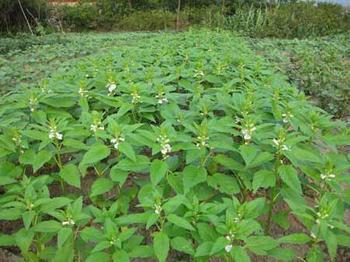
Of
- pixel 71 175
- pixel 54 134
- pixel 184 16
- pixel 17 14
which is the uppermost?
pixel 54 134

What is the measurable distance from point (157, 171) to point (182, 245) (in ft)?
1.02

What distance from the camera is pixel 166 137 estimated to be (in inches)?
68.0

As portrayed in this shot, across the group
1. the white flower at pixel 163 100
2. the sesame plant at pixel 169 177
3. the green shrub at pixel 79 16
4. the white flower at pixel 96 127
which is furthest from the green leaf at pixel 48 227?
the green shrub at pixel 79 16

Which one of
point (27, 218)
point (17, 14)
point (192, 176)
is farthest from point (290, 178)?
point (17, 14)

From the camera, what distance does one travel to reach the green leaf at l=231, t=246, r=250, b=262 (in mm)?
1328

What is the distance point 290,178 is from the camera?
1618 mm

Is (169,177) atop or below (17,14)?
atop

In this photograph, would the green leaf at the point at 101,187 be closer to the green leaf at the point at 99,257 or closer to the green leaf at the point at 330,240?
the green leaf at the point at 99,257

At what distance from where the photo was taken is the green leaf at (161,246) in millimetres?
1355

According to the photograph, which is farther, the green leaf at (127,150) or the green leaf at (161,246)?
the green leaf at (127,150)

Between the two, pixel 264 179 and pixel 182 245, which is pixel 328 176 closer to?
pixel 264 179

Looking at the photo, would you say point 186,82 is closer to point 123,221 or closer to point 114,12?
point 123,221

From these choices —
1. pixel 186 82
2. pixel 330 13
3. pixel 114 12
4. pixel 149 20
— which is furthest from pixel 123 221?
pixel 114 12

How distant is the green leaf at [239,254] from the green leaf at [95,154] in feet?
1.98
